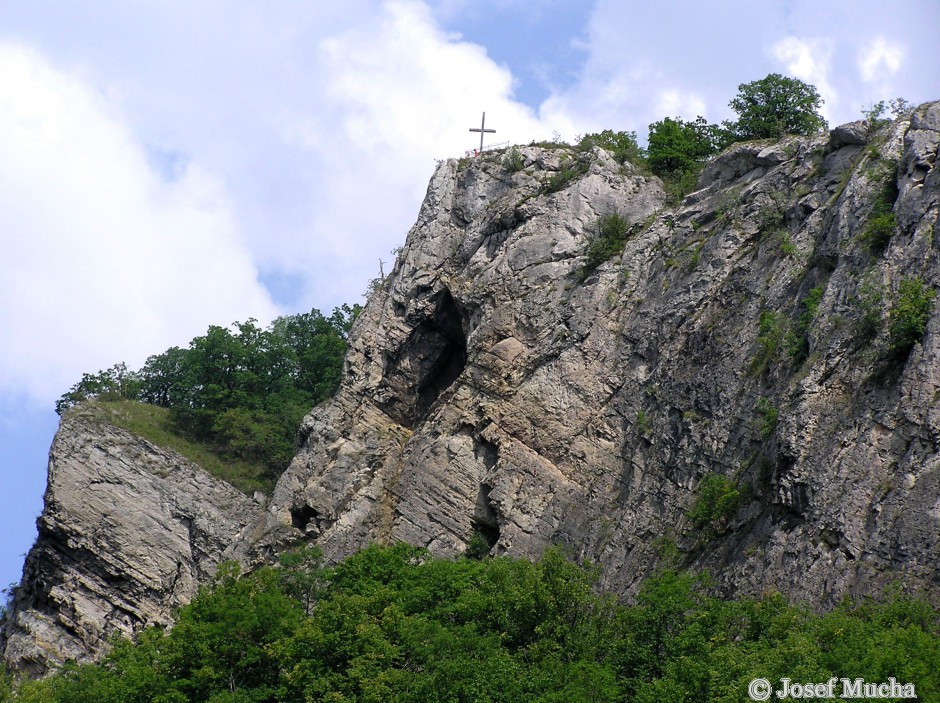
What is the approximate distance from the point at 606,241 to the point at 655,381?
20.9 feet

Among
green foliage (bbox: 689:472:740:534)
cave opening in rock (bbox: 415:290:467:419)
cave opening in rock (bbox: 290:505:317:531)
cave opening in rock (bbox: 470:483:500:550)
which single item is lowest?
→ green foliage (bbox: 689:472:740:534)

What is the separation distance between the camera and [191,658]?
118 ft

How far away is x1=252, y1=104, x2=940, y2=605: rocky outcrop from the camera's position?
30984 mm

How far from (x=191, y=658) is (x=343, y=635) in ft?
15.0

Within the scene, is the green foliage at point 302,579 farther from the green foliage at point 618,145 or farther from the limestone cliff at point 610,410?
the green foliage at point 618,145

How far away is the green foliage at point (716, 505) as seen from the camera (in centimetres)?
3394

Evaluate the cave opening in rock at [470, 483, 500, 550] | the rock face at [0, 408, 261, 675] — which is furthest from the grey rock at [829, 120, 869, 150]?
the rock face at [0, 408, 261, 675]

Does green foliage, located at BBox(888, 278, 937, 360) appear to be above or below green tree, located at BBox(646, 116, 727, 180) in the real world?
below

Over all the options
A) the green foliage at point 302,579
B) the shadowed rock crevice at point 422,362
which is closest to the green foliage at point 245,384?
the shadowed rock crevice at point 422,362

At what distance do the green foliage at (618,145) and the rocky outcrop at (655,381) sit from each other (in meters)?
1.09

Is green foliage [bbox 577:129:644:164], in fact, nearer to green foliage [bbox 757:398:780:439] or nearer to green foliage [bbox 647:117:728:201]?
green foliage [bbox 647:117:728:201]

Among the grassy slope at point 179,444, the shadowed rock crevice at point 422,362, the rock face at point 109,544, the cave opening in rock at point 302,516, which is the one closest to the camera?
the cave opening in rock at point 302,516

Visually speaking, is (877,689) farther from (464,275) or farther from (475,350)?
(464,275)

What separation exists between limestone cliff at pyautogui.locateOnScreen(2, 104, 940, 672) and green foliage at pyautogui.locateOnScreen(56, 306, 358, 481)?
4.02 metres
